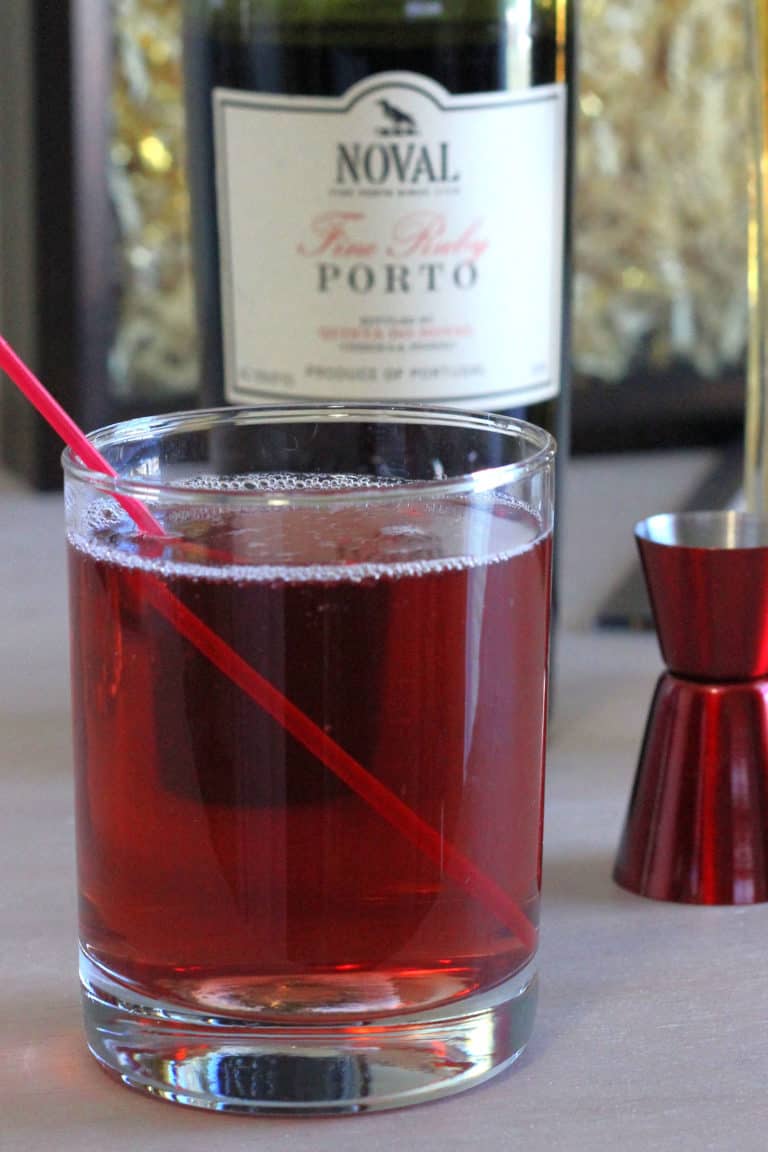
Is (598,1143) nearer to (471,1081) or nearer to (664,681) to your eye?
(471,1081)

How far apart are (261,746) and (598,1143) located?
116 millimetres

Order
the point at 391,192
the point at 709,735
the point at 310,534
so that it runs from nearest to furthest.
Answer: the point at 310,534 < the point at 709,735 < the point at 391,192

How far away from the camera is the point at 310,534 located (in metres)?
0.41

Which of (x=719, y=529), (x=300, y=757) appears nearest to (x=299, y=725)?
(x=300, y=757)

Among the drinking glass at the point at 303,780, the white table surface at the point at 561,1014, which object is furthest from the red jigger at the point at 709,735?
the drinking glass at the point at 303,780

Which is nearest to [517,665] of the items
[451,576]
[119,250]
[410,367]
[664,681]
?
[451,576]

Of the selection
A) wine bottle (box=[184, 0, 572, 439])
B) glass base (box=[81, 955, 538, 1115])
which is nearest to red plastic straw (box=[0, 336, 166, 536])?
glass base (box=[81, 955, 538, 1115])

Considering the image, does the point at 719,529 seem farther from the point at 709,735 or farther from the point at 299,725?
the point at 299,725

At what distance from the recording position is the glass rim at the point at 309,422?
41cm

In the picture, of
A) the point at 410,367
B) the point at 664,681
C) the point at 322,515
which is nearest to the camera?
the point at 322,515

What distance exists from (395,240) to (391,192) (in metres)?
0.02

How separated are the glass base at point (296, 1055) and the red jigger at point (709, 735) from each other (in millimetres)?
131

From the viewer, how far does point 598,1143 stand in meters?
0.43

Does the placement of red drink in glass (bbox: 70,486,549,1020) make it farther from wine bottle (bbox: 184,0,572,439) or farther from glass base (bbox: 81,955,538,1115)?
wine bottle (bbox: 184,0,572,439)
